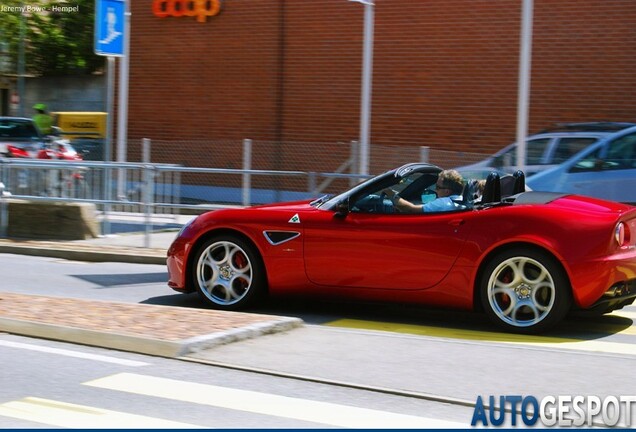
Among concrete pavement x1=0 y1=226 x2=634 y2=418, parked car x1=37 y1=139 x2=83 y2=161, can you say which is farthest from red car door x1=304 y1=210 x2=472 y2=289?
parked car x1=37 y1=139 x2=83 y2=161

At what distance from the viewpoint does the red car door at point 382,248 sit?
7.48 meters

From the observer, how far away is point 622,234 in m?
7.25

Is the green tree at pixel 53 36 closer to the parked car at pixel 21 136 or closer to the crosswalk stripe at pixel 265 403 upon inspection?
the parked car at pixel 21 136

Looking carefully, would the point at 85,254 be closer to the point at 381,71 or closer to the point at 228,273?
the point at 228,273

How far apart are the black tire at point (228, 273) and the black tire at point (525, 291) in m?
2.06

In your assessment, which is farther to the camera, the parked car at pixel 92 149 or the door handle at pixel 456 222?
the parked car at pixel 92 149

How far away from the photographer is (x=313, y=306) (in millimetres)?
8734

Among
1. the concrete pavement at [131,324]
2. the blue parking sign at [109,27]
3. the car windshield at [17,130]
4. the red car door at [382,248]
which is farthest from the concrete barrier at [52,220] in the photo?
the car windshield at [17,130]

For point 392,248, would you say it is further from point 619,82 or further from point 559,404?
point 619,82

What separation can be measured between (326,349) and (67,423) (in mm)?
2211

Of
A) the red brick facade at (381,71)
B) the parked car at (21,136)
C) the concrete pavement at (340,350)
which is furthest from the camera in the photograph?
the parked car at (21,136)

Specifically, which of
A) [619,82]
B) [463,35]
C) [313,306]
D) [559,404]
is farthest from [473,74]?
[559,404]

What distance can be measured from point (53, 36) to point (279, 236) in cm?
2632

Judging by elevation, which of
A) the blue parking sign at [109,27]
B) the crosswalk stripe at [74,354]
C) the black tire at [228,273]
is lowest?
the crosswalk stripe at [74,354]
